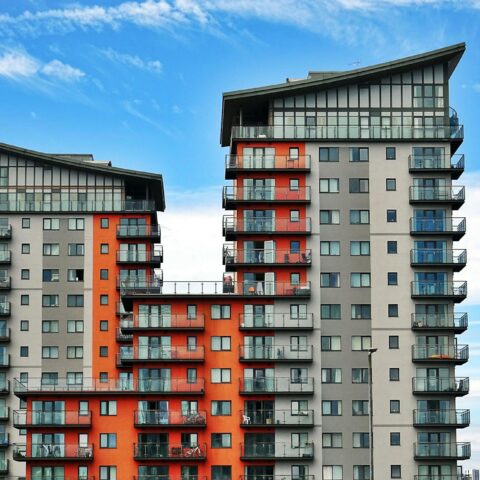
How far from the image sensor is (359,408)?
4616 inches

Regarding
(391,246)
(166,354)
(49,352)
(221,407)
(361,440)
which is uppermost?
(391,246)

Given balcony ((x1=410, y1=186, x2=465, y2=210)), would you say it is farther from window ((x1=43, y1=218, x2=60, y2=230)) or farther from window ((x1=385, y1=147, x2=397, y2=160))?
window ((x1=43, y1=218, x2=60, y2=230))

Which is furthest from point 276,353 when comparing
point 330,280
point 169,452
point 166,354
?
point 169,452

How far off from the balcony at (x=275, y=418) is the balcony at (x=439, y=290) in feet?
45.2

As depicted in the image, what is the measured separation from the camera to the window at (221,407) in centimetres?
11719

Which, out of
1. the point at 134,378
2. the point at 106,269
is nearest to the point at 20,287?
the point at 106,269

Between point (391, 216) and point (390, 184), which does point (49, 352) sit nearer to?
point (391, 216)

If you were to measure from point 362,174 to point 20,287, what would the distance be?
42.3 metres

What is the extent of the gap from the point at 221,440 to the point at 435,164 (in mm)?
30314

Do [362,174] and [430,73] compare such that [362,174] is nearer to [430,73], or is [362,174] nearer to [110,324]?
[430,73]

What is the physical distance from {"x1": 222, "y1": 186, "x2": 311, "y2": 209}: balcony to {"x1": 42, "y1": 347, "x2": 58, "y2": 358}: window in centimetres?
3162

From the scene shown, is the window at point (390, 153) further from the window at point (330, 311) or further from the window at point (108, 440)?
the window at point (108, 440)

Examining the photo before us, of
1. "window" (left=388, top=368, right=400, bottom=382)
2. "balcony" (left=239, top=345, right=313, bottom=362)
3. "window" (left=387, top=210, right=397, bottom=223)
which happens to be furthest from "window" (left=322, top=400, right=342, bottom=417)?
"window" (left=387, top=210, right=397, bottom=223)

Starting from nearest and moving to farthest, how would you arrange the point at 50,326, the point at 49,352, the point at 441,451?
the point at 441,451
the point at 49,352
the point at 50,326
